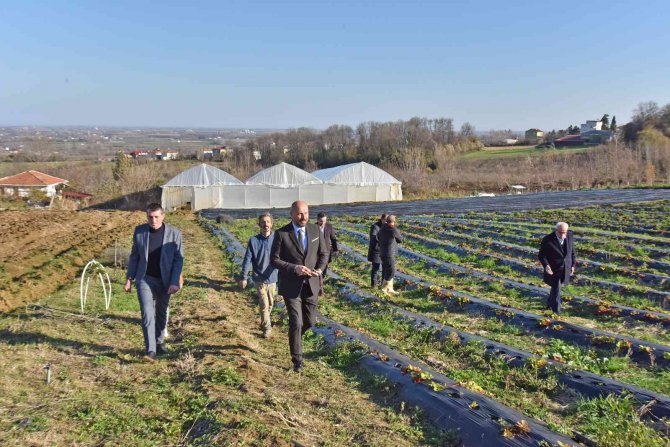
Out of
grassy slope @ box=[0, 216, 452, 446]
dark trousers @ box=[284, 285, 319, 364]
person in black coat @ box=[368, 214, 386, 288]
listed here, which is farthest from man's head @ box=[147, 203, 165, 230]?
person in black coat @ box=[368, 214, 386, 288]

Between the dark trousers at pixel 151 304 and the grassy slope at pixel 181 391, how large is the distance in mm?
278

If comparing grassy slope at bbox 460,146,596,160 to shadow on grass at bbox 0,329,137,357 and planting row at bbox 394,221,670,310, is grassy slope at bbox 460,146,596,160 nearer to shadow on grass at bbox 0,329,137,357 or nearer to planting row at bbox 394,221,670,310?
planting row at bbox 394,221,670,310

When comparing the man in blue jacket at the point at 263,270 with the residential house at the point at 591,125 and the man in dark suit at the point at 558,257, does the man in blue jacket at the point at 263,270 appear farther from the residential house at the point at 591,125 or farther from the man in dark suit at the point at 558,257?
the residential house at the point at 591,125

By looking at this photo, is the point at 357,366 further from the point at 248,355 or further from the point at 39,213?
the point at 39,213

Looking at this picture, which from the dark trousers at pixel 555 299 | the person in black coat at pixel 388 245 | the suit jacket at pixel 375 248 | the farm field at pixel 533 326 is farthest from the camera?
the suit jacket at pixel 375 248

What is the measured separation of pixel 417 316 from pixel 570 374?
3.08 meters

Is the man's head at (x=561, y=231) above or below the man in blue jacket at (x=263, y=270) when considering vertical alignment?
above

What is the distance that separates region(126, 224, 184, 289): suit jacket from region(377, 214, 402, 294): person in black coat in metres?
4.84

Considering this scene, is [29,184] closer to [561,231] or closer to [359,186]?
[359,186]

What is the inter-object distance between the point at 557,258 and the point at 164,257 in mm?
5855

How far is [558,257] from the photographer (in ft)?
28.6

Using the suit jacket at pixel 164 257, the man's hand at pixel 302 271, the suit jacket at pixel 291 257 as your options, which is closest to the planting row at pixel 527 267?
the suit jacket at pixel 291 257

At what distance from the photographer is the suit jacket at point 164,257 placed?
245 inches

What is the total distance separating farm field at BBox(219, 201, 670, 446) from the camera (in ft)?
17.0
